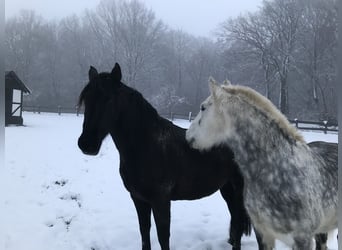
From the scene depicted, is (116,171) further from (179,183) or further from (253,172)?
(253,172)

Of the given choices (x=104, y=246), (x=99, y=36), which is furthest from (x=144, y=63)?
(x=104, y=246)

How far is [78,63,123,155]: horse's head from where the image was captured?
3.49m

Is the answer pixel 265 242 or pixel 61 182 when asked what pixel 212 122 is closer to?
pixel 265 242

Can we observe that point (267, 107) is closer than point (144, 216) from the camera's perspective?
Yes

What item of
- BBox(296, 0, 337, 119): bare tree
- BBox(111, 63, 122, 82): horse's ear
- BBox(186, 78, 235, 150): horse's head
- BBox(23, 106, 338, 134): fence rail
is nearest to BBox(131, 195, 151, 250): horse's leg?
BBox(186, 78, 235, 150): horse's head

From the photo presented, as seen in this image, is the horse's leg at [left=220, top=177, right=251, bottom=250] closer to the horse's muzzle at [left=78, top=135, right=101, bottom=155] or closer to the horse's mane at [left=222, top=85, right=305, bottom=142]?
the horse's mane at [left=222, top=85, right=305, bottom=142]

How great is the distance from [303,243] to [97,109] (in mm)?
2309

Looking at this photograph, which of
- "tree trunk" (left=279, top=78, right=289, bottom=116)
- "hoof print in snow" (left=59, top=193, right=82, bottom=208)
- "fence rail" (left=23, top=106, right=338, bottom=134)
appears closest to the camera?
"hoof print in snow" (left=59, top=193, right=82, bottom=208)

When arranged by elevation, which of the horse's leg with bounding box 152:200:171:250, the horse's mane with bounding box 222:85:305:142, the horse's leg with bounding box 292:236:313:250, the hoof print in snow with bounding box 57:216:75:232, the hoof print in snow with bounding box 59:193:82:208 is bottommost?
the hoof print in snow with bounding box 57:216:75:232

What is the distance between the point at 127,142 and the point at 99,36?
1185 inches

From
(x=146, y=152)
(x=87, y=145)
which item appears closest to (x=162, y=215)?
(x=146, y=152)

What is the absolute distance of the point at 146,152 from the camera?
375 cm

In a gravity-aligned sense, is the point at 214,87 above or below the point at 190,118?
above

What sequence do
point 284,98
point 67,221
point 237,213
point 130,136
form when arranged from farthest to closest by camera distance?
point 284,98 < point 67,221 < point 237,213 < point 130,136
